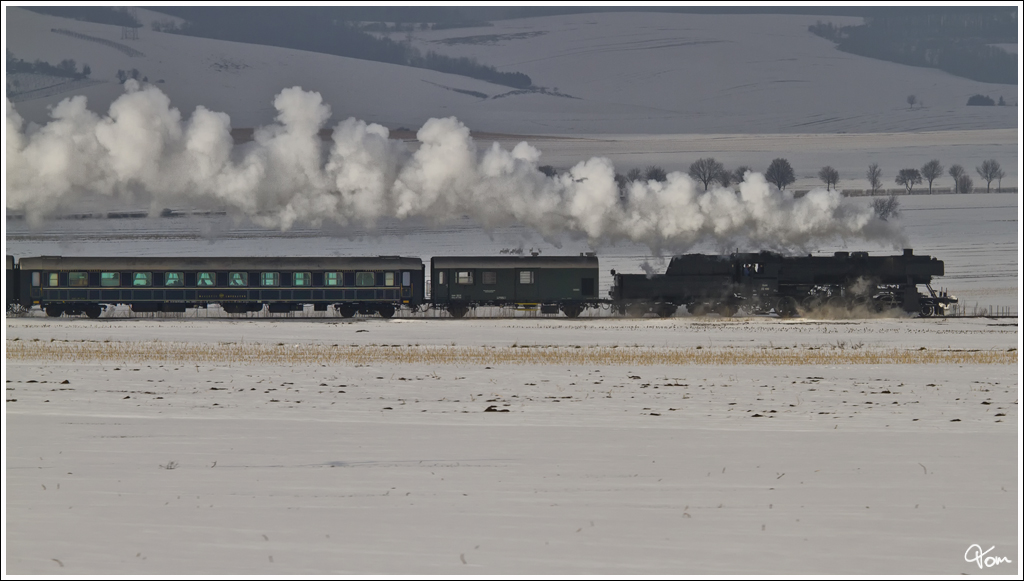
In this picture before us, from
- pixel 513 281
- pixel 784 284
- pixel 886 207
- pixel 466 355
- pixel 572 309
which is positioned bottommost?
pixel 466 355

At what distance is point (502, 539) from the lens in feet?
37.8

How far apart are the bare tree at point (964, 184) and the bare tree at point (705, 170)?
32.1 meters

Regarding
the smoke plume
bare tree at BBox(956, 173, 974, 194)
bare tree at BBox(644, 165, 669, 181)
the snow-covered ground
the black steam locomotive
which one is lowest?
the snow-covered ground

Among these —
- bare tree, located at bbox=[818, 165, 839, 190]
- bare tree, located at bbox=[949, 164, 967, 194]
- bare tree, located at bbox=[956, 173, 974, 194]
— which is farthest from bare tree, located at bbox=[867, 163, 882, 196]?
bare tree, located at bbox=[956, 173, 974, 194]

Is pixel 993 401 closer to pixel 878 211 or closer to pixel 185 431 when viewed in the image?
pixel 185 431

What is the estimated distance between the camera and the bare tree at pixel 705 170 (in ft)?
522

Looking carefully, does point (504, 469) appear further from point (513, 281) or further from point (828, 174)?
Result: point (828, 174)

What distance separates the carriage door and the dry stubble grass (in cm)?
1857

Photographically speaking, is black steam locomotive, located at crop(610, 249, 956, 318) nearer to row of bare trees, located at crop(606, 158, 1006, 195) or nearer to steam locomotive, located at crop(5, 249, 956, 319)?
steam locomotive, located at crop(5, 249, 956, 319)

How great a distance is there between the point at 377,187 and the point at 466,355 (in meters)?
35.7

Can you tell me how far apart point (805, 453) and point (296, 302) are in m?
42.5

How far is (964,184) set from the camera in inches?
6324

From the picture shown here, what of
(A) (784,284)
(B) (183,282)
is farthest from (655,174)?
(B) (183,282)

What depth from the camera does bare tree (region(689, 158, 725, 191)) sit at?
15909 centimetres
